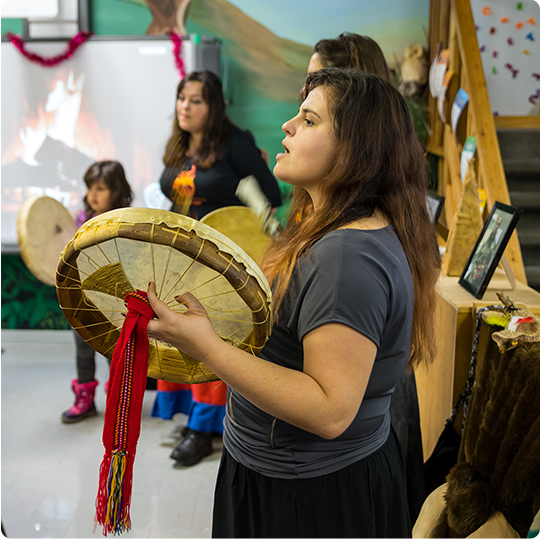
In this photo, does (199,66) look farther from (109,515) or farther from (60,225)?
(109,515)

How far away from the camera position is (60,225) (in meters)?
2.80

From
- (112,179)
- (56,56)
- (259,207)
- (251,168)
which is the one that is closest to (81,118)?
(56,56)

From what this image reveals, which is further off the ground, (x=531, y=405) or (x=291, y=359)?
(x=291, y=359)

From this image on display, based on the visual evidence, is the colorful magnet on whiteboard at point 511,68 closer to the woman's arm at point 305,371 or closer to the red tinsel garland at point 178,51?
the red tinsel garland at point 178,51

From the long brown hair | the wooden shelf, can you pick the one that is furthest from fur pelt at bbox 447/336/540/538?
the long brown hair

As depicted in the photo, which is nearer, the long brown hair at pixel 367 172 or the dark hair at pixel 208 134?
the long brown hair at pixel 367 172

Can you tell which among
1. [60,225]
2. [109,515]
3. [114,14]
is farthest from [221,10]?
[109,515]

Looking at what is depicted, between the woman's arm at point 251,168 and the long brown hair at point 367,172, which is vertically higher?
the long brown hair at point 367,172

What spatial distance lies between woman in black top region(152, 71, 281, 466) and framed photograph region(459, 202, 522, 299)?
38.1 inches

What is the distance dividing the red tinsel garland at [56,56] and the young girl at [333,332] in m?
3.11

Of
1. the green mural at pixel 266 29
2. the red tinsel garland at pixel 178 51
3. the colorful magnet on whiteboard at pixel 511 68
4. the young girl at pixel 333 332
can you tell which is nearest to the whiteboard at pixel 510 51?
the colorful magnet on whiteboard at pixel 511 68

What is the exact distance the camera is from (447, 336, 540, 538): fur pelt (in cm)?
133

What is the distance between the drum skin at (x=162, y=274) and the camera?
0.82 meters

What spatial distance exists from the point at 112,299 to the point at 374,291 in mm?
498
